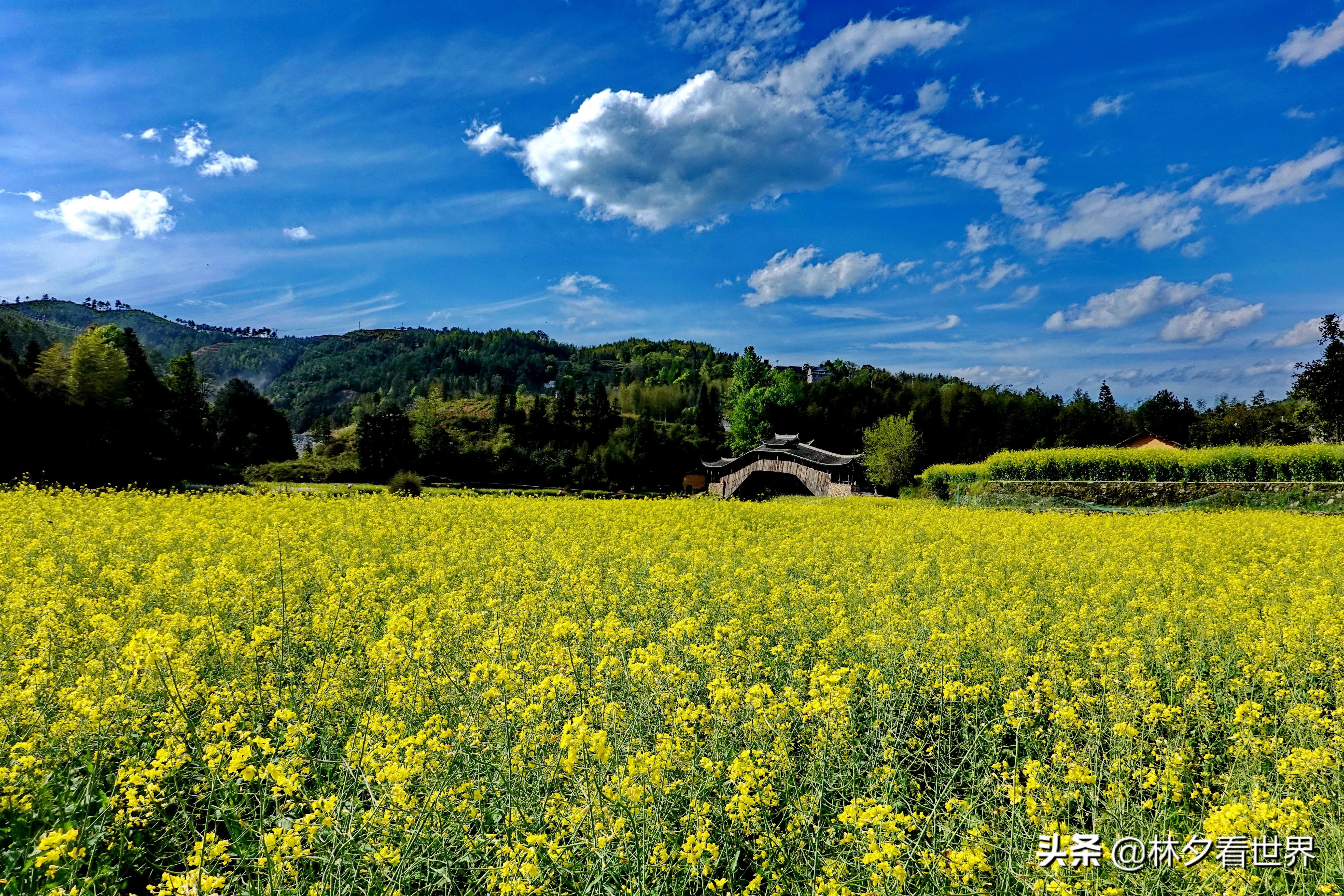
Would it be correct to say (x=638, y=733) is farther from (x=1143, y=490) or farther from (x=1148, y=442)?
(x=1148, y=442)

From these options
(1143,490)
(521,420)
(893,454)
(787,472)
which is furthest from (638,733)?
(521,420)

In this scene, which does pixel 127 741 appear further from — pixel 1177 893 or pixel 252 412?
pixel 252 412

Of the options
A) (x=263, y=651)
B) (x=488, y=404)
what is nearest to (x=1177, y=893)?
(x=263, y=651)

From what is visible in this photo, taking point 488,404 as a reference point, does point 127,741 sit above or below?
below

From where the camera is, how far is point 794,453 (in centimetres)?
4972

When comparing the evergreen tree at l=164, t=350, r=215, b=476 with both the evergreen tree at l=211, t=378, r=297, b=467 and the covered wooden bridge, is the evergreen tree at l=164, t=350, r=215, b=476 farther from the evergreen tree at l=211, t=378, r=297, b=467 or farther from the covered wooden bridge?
the covered wooden bridge

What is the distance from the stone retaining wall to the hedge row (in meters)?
0.49

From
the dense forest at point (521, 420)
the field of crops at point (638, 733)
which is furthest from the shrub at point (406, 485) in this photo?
the field of crops at point (638, 733)

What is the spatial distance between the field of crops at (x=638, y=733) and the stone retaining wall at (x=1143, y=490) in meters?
15.8

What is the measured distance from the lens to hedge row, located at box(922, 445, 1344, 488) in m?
18.9

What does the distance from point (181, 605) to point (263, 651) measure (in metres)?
1.84

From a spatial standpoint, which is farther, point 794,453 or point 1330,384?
point 794,453

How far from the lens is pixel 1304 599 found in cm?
643

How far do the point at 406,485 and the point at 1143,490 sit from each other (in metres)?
29.6
